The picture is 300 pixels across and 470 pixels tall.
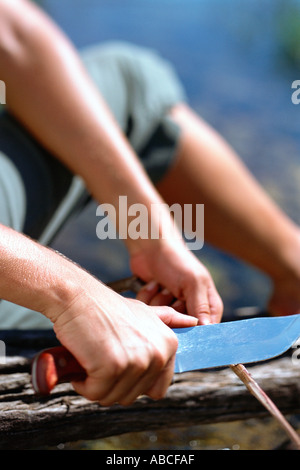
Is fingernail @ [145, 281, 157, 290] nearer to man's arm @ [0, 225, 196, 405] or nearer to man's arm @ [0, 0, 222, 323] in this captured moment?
man's arm @ [0, 0, 222, 323]

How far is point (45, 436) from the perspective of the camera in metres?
0.70

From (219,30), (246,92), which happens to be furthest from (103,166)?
(219,30)

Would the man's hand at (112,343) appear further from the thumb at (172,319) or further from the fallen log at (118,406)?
the fallen log at (118,406)

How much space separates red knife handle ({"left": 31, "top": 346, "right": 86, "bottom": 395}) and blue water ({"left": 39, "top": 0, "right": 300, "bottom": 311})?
1.30 meters

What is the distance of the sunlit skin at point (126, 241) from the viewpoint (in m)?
0.56

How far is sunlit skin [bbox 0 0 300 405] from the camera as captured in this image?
22.0 inches

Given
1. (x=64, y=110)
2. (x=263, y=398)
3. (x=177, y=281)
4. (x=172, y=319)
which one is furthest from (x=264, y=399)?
(x=64, y=110)

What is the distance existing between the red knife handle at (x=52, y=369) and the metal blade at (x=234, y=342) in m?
0.12

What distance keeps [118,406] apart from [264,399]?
0.77 ft

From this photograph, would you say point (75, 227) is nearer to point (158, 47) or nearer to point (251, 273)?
point (251, 273)

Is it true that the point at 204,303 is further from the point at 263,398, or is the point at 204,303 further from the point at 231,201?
the point at 231,201

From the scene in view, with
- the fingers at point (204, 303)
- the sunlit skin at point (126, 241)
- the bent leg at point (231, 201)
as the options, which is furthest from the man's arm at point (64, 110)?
the bent leg at point (231, 201)

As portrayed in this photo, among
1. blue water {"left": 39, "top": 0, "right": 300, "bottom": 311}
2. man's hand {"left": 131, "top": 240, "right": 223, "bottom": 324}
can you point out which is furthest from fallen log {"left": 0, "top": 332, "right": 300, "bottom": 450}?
blue water {"left": 39, "top": 0, "right": 300, "bottom": 311}

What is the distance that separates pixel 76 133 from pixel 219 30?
2642 millimetres
